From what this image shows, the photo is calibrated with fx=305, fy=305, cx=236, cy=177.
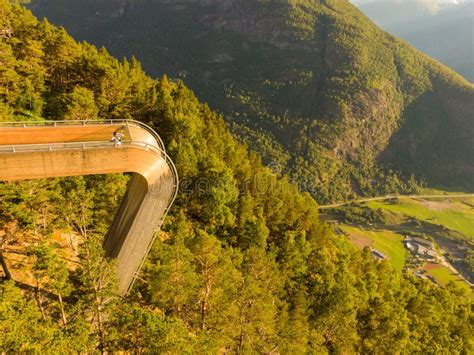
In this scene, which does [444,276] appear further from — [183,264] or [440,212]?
[183,264]

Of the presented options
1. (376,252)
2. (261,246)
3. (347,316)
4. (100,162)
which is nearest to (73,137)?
(100,162)

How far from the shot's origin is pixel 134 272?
77.5ft

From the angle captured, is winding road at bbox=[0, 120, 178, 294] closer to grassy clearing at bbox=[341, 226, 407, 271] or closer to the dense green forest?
the dense green forest

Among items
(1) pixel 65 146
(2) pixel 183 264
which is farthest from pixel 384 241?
(1) pixel 65 146

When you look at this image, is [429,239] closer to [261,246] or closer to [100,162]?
[261,246]

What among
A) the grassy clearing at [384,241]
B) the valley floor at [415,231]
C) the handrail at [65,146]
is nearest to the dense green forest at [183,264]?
the handrail at [65,146]

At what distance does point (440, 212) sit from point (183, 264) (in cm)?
20234

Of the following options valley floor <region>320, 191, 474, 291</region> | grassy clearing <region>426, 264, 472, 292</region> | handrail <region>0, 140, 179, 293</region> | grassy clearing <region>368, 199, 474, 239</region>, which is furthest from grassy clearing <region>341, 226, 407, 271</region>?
handrail <region>0, 140, 179, 293</region>

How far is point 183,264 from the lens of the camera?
20141 mm

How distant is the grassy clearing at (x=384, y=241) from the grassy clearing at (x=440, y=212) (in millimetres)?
32236

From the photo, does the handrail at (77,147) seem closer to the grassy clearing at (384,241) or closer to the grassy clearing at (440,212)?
the grassy clearing at (384,241)

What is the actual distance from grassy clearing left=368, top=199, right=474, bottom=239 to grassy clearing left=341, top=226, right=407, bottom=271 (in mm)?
32236

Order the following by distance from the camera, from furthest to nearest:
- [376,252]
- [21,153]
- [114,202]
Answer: [376,252] < [114,202] < [21,153]

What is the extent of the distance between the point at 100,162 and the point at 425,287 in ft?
191
